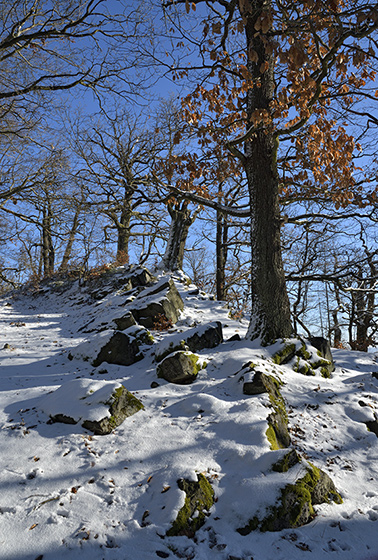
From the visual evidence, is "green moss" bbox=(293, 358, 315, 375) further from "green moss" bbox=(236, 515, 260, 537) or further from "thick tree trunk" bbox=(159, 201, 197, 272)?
"thick tree trunk" bbox=(159, 201, 197, 272)

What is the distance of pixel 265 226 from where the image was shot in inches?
253

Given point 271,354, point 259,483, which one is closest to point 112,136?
point 271,354

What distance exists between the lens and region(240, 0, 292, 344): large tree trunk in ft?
20.6

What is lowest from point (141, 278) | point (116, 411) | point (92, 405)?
point (116, 411)

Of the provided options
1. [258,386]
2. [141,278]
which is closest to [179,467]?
[258,386]

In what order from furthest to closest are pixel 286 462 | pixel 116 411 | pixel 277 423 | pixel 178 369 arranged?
pixel 178 369 < pixel 116 411 < pixel 277 423 < pixel 286 462

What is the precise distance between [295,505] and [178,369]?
274 cm

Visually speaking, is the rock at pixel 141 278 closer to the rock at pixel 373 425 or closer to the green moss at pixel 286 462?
the rock at pixel 373 425

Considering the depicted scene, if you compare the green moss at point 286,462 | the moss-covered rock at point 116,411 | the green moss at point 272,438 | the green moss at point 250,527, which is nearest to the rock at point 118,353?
the moss-covered rock at point 116,411

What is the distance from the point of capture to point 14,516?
2568 mm

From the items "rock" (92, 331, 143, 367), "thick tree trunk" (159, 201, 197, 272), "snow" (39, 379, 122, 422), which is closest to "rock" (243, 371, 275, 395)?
"snow" (39, 379, 122, 422)

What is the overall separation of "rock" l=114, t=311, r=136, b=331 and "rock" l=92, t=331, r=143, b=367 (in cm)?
139

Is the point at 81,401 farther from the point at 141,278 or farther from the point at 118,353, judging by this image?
the point at 141,278

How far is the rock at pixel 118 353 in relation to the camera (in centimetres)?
634
